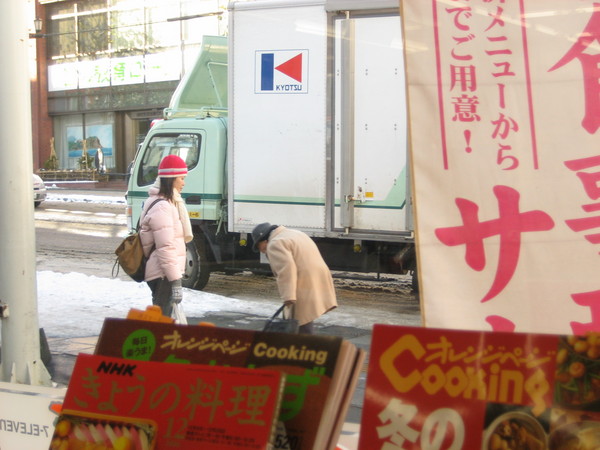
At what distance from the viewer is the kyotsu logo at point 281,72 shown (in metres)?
9.98

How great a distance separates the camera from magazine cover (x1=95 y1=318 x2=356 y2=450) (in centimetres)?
186

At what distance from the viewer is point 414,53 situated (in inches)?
A: 115

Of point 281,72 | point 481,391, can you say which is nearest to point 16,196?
point 481,391

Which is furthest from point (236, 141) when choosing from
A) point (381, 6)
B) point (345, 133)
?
point (381, 6)

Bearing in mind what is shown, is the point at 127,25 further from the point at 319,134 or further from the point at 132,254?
the point at 132,254

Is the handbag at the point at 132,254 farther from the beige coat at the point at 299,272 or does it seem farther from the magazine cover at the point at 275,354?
the magazine cover at the point at 275,354

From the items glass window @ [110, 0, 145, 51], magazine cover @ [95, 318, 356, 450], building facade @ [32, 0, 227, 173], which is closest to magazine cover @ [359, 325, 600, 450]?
magazine cover @ [95, 318, 356, 450]

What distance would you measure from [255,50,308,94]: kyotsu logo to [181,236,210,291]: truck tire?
2.43 meters

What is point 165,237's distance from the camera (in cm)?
647

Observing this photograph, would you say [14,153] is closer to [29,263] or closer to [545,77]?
[29,263]

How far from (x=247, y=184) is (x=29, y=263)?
535cm

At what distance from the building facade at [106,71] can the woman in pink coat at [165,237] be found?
78.1ft

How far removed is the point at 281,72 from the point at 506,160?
7.57 metres

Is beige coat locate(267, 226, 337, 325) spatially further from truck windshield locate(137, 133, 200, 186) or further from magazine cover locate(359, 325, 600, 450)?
truck windshield locate(137, 133, 200, 186)
